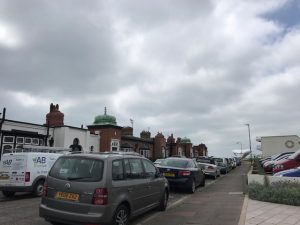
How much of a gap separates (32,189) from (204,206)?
6551 millimetres

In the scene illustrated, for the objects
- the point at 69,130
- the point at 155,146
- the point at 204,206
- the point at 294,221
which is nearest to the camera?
the point at 294,221

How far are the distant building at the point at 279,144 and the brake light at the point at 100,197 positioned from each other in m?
39.4

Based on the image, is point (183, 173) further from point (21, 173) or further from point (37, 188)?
point (21, 173)

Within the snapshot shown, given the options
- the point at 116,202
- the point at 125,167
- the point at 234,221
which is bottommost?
the point at 234,221

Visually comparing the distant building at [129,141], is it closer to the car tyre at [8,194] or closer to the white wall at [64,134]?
the white wall at [64,134]

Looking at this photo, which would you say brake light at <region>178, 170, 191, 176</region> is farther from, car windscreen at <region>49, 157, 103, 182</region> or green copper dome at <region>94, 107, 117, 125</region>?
green copper dome at <region>94, 107, 117, 125</region>

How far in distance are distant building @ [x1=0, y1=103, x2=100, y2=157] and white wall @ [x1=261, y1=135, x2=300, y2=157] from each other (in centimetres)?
2232

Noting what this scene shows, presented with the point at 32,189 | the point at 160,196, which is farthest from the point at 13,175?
the point at 160,196

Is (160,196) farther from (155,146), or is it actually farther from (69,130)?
(155,146)

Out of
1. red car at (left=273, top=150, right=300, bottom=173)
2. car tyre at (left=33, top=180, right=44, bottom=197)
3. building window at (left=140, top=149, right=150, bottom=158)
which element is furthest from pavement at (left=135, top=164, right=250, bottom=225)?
building window at (left=140, top=149, right=150, bottom=158)

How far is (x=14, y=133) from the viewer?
25.3m

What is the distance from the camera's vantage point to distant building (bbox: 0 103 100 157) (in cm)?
2491

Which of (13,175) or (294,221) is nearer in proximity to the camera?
(294,221)

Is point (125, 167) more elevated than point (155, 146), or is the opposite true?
point (155, 146)
